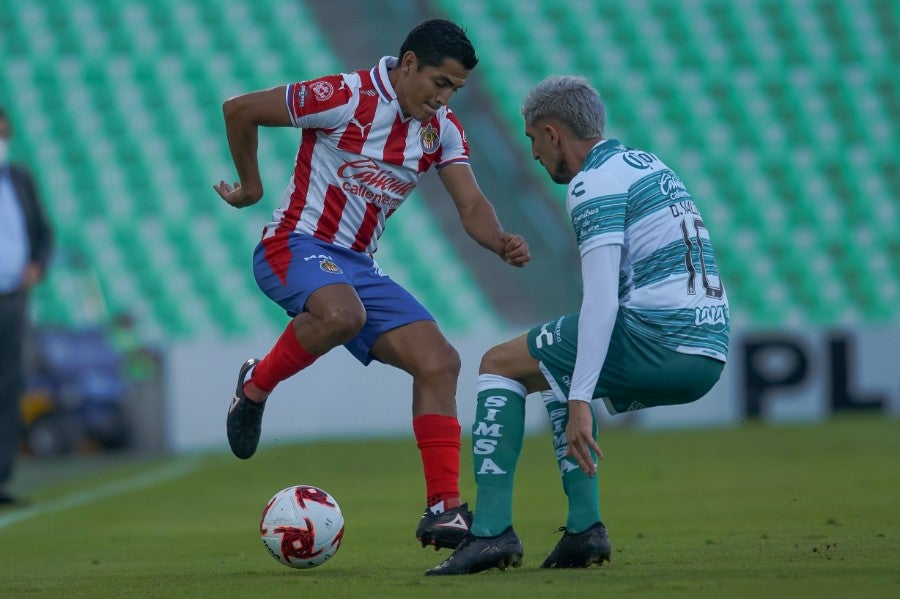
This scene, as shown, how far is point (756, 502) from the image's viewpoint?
608 centimetres

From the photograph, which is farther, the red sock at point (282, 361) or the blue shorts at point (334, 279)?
the red sock at point (282, 361)

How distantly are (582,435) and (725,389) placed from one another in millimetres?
8817

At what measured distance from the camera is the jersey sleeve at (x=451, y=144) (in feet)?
16.0

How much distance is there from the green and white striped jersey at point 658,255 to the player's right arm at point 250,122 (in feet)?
4.12

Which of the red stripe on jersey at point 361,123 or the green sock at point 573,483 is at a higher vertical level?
the red stripe on jersey at point 361,123

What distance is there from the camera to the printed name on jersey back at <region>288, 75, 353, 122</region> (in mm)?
4590

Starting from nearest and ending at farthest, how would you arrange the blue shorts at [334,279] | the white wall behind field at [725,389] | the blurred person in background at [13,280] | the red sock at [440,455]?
the red sock at [440,455] → the blue shorts at [334,279] → the blurred person in background at [13,280] → the white wall behind field at [725,389]

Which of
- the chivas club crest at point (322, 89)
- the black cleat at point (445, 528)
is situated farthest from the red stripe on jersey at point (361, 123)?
the black cleat at point (445, 528)

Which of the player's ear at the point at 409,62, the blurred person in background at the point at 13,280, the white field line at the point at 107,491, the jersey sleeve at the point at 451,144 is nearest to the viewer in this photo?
the player's ear at the point at 409,62

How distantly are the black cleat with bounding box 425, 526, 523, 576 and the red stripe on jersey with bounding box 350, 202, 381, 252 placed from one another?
134 centimetres

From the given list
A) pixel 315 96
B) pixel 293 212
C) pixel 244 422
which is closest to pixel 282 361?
pixel 244 422

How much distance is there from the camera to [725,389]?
1218 cm

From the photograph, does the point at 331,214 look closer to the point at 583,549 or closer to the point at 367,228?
the point at 367,228

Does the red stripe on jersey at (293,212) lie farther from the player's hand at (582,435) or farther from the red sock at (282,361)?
the player's hand at (582,435)
